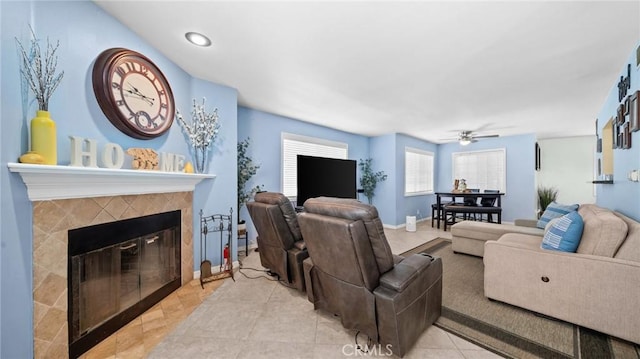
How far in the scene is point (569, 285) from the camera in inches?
72.1

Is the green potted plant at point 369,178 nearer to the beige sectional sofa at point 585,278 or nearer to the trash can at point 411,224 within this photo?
Answer: the trash can at point 411,224

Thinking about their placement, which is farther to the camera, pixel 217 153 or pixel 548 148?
pixel 548 148

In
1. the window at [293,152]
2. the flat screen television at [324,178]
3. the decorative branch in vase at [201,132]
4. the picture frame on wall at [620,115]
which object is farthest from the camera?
the window at [293,152]

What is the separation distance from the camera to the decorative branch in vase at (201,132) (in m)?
2.65

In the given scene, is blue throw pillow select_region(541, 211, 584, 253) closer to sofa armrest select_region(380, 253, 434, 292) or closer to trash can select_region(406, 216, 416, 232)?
sofa armrest select_region(380, 253, 434, 292)

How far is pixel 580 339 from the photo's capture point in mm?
1710

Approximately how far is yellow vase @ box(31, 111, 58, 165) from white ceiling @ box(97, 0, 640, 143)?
100cm

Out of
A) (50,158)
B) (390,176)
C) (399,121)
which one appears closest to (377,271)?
(50,158)

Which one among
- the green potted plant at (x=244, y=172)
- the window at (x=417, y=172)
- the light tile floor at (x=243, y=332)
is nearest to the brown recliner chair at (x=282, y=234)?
the light tile floor at (x=243, y=332)

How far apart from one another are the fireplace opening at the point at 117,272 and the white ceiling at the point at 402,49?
170 centimetres

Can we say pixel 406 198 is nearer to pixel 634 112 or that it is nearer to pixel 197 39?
pixel 634 112

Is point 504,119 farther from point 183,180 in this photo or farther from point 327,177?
point 183,180

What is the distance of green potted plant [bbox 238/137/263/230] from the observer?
140 inches

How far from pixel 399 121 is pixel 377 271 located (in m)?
3.75
